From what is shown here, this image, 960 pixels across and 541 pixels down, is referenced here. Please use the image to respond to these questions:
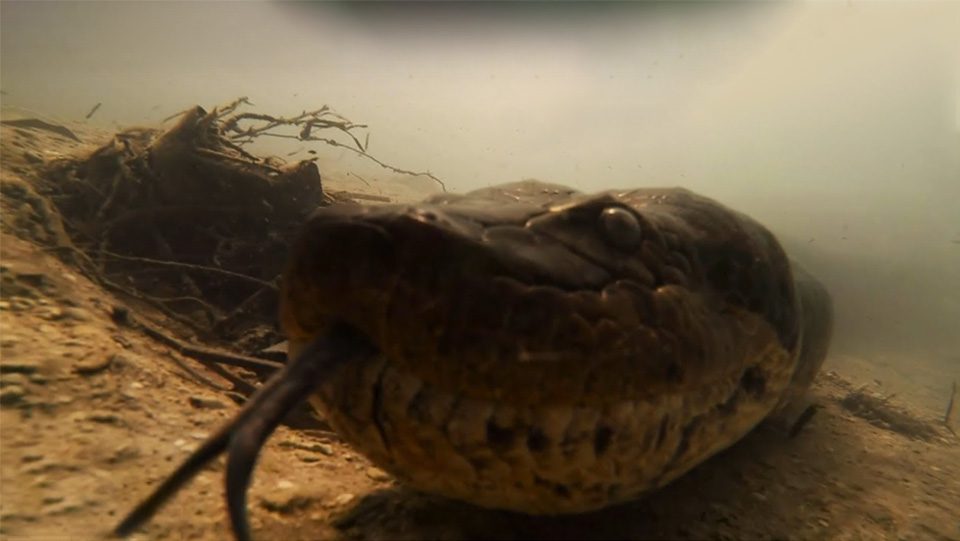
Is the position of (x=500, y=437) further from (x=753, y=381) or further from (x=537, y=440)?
(x=753, y=381)

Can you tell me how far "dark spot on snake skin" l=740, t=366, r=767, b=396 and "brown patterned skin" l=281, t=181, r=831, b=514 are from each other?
0.19 meters

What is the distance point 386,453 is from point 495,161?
170 ft

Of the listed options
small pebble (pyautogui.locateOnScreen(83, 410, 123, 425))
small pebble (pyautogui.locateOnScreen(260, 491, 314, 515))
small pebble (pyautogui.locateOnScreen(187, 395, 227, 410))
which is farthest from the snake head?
small pebble (pyautogui.locateOnScreen(187, 395, 227, 410))

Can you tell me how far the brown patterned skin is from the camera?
1291mm

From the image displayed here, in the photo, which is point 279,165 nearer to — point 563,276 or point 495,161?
point 563,276

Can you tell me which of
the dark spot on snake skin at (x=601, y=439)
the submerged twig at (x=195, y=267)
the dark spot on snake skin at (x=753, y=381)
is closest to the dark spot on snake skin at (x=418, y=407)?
the dark spot on snake skin at (x=601, y=439)

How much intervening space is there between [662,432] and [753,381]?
2.05 ft

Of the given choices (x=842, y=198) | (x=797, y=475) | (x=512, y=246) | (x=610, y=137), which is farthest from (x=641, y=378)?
(x=610, y=137)

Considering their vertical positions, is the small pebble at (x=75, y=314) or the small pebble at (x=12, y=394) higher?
the small pebble at (x=75, y=314)

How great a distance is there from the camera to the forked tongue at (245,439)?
1137mm

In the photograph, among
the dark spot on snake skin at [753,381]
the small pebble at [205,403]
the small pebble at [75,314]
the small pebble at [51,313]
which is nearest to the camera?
the dark spot on snake skin at [753,381]

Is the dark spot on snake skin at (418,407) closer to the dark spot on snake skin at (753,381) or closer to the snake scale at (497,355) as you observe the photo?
the snake scale at (497,355)

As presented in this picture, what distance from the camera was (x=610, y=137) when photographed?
5653cm

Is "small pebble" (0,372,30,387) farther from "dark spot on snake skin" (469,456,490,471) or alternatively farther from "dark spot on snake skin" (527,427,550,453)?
"dark spot on snake skin" (527,427,550,453)
